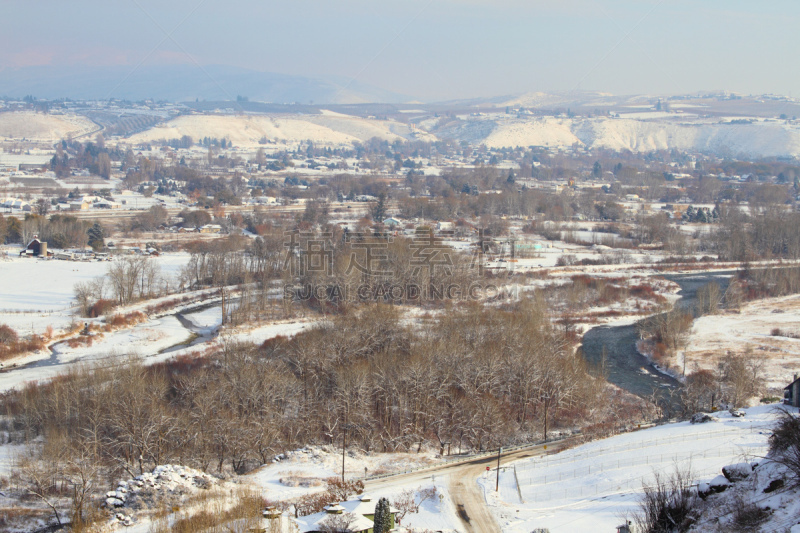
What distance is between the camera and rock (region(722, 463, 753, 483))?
318 inches

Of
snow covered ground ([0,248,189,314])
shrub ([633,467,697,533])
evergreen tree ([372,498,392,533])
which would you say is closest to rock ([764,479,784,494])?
shrub ([633,467,697,533])

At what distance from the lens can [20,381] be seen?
16859 millimetres

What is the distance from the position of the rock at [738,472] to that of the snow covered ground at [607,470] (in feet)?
3.76

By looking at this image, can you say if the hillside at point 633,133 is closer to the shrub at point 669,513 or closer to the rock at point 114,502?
the shrub at point 669,513

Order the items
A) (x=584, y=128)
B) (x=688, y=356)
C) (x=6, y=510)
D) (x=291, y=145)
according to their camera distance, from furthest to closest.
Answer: (x=584, y=128) → (x=291, y=145) → (x=688, y=356) → (x=6, y=510)

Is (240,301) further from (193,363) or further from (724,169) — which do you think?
(724,169)

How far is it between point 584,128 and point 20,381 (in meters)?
127

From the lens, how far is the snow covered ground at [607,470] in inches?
384

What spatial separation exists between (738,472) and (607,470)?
3538mm

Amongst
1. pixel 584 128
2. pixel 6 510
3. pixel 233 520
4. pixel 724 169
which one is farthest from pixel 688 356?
pixel 584 128

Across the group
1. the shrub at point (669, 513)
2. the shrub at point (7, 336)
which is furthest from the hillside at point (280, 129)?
the shrub at point (669, 513)

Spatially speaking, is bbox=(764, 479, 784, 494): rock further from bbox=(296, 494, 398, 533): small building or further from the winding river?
the winding river

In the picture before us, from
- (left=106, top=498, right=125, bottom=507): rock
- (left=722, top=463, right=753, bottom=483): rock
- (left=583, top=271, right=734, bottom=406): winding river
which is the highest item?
(left=722, top=463, right=753, bottom=483): rock

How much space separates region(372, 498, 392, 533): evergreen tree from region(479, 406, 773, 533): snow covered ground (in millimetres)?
1788
